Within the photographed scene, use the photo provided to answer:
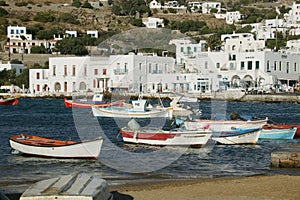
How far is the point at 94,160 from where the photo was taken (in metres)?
24.4

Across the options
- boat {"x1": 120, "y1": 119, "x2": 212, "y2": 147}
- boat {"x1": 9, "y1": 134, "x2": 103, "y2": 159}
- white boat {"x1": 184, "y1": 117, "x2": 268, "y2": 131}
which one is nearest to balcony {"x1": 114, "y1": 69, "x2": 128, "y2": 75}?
white boat {"x1": 184, "y1": 117, "x2": 268, "y2": 131}

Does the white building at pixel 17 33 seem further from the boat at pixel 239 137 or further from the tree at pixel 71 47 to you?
the boat at pixel 239 137

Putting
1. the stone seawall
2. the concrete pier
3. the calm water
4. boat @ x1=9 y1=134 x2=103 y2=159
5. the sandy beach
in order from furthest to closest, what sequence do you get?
the stone seawall, boat @ x1=9 y1=134 x2=103 y2=159, the concrete pier, the calm water, the sandy beach

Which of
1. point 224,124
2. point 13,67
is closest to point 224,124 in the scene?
point 224,124

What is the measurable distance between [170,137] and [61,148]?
5.98 meters

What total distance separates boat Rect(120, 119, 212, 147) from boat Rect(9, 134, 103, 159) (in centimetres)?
487

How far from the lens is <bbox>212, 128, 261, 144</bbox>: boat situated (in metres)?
30.2

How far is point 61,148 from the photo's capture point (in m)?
24.2

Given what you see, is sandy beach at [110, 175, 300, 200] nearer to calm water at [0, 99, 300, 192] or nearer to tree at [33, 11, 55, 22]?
calm water at [0, 99, 300, 192]

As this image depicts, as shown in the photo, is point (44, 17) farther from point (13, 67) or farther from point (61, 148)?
point (61, 148)

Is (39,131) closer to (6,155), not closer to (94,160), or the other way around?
(6,155)

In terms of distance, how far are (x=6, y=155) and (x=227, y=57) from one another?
61.0 m

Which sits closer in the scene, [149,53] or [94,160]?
[94,160]

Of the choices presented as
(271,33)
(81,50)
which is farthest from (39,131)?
(271,33)
